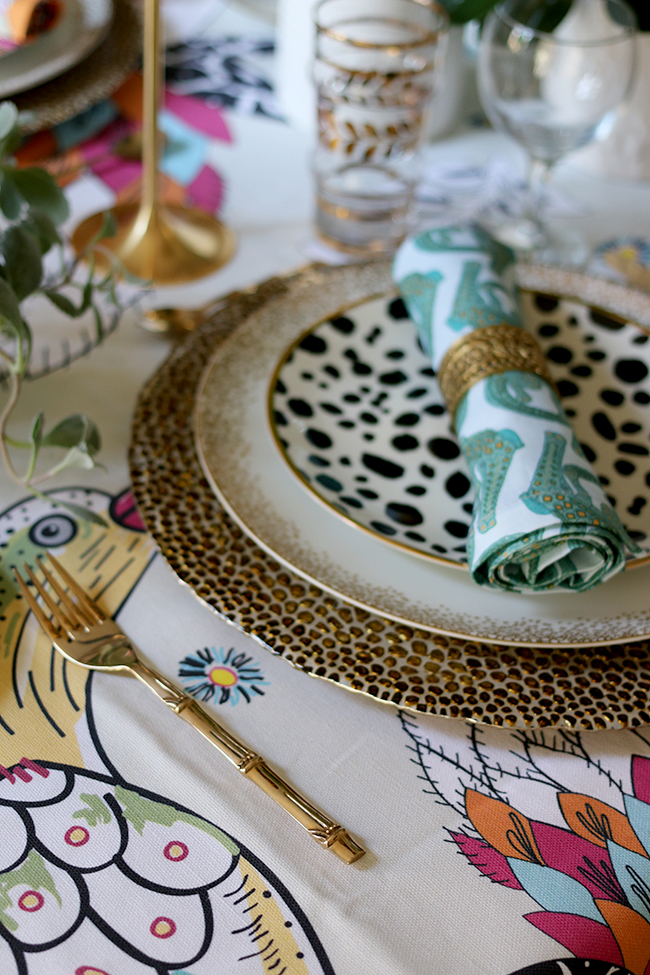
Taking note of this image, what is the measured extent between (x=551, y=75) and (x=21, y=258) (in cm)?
47

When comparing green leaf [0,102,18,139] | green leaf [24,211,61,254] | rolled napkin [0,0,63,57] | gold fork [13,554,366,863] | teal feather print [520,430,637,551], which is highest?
rolled napkin [0,0,63,57]

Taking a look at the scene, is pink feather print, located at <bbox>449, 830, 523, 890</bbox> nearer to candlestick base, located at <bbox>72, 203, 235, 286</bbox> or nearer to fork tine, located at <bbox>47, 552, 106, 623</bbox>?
fork tine, located at <bbox>47, 552, 106, 623</bbox>

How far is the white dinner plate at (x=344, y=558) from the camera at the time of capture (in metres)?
0.40

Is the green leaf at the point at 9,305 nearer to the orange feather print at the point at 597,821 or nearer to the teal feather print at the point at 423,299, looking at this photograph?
the teal feather print at the point at 423,299

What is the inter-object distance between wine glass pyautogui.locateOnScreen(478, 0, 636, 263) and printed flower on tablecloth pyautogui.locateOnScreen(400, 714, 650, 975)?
47 centimetres

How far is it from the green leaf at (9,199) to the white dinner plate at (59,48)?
0.31 meters

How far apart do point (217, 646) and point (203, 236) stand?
42cm

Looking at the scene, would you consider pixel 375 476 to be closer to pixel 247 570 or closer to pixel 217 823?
pixel 247 570

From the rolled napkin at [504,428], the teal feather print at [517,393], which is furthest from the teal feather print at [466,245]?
the teal feather print at [517,393]

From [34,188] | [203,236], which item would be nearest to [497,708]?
[34,188]

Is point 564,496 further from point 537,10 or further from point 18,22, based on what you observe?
point 18,22

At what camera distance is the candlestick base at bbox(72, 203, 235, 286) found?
68 centimetres

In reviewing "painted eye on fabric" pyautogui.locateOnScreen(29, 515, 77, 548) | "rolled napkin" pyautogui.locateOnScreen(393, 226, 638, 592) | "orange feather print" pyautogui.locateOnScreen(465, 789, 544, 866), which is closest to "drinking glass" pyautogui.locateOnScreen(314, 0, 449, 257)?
"rolled napkin" pyautogui.locateOnScreen(393, 226, 638, 592)

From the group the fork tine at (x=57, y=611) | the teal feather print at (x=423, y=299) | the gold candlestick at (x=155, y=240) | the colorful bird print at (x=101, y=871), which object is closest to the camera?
the colorful bird print at (x=101, y=871)
